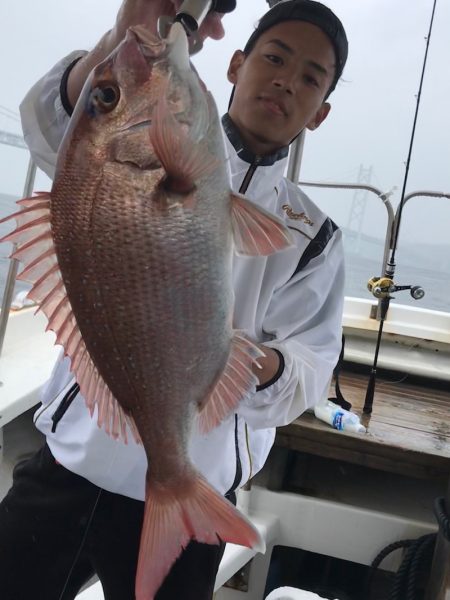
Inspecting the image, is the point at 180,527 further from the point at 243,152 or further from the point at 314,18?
the point at 314,18

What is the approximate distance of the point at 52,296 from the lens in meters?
1.07

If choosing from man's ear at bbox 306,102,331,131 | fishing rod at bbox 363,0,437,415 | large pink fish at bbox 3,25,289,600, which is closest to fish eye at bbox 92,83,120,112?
large pink fish at bbox 3,25,289,600

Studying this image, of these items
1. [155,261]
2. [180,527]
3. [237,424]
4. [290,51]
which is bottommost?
[237,424]

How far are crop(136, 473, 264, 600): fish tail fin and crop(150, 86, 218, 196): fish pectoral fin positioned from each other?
1.97 ft

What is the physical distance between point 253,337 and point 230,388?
16.4 inches

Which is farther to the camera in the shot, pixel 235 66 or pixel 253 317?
pixel 235 66

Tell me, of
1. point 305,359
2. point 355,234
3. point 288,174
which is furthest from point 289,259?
point 355,234

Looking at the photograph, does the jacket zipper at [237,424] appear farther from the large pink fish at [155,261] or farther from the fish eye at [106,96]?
the fish eye at [106,96]

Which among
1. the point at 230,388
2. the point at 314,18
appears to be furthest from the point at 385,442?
the point at 314,18

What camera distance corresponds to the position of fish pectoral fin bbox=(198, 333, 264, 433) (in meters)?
1.09

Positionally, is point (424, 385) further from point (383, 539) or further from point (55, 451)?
point (55, 451)

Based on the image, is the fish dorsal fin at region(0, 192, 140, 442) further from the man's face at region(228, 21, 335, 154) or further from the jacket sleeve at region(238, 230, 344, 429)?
the man's face at region(228, 21, 335, 154)

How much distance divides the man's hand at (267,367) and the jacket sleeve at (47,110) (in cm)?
75

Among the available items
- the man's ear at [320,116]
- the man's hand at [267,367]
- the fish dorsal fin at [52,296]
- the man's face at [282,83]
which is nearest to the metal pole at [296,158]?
the man's ear at [320,116]
